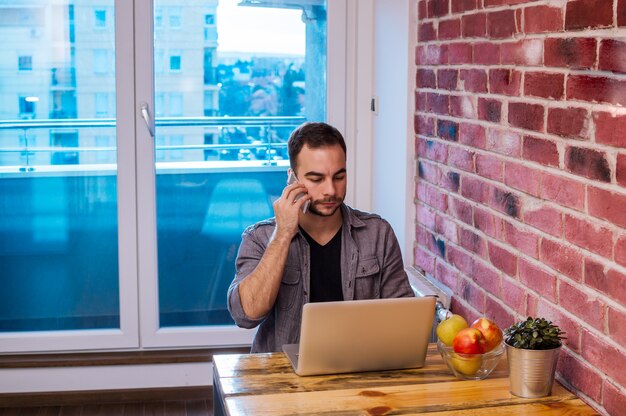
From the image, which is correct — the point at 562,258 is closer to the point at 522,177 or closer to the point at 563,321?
the point at 563,321

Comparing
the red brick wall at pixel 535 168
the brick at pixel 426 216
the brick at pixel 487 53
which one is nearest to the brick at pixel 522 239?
the red brick wall at pixel 535 168

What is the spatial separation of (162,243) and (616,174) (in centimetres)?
260

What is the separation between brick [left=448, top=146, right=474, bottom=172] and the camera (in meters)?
2.84

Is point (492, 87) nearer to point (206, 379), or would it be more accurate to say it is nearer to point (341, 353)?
point (341, 353)

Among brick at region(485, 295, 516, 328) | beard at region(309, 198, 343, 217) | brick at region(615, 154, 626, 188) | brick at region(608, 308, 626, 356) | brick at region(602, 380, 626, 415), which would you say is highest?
brick at region(615, 154, 626, 188)

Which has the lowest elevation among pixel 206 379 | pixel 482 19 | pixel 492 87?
pixel 206 379

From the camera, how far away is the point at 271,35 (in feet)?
13.8

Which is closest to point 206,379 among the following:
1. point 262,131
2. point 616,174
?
point 262,131

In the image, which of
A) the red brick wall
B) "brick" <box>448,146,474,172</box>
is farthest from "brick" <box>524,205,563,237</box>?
"brick" <box>448,146,474,172</box>

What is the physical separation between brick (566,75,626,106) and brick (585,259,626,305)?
35 centimetres

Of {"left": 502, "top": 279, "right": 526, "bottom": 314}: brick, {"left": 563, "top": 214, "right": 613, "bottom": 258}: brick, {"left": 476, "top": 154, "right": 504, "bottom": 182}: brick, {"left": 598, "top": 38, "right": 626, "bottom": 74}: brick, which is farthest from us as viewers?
{"left": 476, "top": 154, "right": 504, "bottom": 182}: brick

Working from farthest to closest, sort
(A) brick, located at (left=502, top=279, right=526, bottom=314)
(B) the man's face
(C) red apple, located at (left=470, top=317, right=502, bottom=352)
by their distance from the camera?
1. (B) the man's face
2. (A) brick, located at (left=502, top=279, right=526, bottom=314)
3. (C) red apple, located at (left=470, top=317, right=502, bottom=352)

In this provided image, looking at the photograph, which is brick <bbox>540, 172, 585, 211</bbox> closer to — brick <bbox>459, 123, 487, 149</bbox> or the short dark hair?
brick <bbox>459, 123, 487, 149</bbox>

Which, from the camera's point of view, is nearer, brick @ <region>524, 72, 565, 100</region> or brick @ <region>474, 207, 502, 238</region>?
brick @ <region>524, 72, 565, 100</region>
